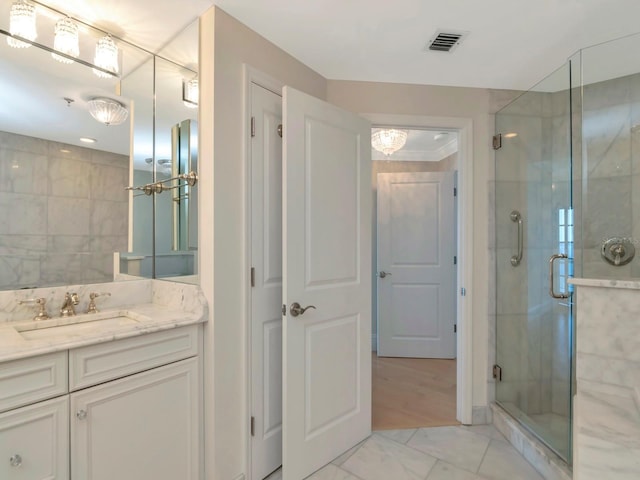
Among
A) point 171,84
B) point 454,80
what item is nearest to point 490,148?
point 454,80

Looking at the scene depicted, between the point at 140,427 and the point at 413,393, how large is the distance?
2.17m

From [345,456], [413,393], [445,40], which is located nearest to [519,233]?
[445,40]

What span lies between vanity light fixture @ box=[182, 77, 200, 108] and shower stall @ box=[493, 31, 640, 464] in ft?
6.54

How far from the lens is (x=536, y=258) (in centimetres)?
220

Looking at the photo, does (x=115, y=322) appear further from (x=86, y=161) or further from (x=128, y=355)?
(x=86, y=161)

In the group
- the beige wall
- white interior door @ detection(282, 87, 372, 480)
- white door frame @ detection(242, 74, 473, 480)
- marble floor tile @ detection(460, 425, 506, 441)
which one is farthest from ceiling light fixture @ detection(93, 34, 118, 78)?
marble floor tile @ detection(460, 425, 506, 441)

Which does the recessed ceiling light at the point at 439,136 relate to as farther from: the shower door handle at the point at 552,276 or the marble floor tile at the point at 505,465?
the marble floor tile at the point at 505,465

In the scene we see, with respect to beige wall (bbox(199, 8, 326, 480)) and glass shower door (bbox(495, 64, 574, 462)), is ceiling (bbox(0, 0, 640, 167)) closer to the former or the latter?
beige wall (bbox(199, 8, 326, 480))

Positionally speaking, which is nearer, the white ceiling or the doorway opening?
the white ceiling

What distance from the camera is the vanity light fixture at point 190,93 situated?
5.35ft

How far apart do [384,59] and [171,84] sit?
123 centimetres

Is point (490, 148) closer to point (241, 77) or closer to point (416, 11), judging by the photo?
point (416, 11)

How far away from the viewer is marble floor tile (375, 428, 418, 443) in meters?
2.14

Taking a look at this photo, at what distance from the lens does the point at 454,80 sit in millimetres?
2256
